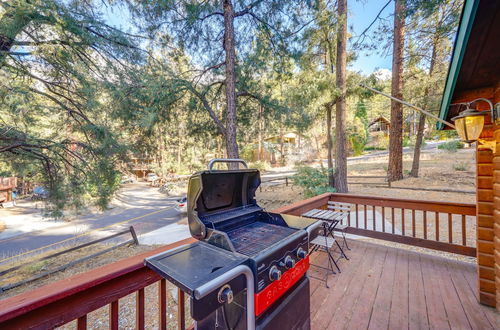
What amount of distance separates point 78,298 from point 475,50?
304 centimetres

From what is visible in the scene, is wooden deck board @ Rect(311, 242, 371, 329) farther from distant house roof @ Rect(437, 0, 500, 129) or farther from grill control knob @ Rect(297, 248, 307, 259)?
distant house roof @ Rect(437, 0, 500, 129)

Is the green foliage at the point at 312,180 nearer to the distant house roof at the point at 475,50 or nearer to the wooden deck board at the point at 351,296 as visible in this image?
the wooden deck board at the point at 351,296

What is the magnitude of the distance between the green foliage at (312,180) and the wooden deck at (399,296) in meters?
4.92

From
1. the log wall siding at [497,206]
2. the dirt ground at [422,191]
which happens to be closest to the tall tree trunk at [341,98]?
the dirt ground at [422,191]

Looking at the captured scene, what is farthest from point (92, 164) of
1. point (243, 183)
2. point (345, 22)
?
point (345, 22)

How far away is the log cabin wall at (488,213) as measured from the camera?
1.98 metres

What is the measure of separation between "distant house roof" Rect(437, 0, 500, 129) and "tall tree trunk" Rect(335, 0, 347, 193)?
5.73 metres

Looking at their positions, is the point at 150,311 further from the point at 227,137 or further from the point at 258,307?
the point at 227,137

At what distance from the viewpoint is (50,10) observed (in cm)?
337

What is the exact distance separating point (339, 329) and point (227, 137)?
4.77m

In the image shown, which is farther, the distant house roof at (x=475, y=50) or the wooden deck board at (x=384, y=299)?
the wooden deck board at (x=384, y=299)

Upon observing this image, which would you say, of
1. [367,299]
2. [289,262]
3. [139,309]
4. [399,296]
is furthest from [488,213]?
[139,309]

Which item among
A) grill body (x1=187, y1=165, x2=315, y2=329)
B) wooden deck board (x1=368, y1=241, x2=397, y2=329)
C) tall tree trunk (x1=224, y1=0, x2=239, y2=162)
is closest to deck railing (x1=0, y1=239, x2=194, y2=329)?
grill body (x1=187, y1=165, x2=315, y2=329)

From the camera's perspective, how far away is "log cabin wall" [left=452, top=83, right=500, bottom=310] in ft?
6.48
